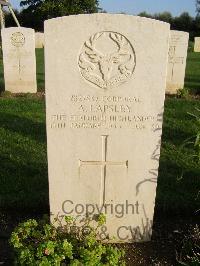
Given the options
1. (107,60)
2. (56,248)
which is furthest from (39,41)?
(56,248)

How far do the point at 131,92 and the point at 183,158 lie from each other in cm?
283

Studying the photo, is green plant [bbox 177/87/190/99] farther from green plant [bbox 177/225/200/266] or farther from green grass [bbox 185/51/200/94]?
green plant [bbox 177/225/200/266]

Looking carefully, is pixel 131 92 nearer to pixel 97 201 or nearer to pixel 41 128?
pixel 97 201

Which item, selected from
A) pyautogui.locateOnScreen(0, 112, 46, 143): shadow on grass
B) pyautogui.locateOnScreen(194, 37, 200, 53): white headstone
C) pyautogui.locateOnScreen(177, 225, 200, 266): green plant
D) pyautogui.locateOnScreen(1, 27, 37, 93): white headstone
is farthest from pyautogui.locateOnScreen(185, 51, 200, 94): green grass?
pyautogui.locateOnScreen(194, 37, 200, 53): white headstone

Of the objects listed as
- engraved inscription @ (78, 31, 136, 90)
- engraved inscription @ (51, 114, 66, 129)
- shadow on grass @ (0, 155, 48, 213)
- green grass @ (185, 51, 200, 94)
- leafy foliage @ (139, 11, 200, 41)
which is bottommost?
shadow on grass @ (0, 155, 48, 213)

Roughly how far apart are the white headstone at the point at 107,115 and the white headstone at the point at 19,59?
24.9 ft

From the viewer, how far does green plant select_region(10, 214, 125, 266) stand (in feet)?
9.68

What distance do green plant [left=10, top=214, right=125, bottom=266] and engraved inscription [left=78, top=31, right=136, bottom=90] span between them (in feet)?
3.65

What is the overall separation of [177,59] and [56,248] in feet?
28.0

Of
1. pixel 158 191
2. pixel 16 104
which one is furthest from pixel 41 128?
pixel 158 191

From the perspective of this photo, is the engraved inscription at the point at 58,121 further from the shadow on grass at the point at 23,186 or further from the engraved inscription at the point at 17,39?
the engraved inscription at the point at 17,39

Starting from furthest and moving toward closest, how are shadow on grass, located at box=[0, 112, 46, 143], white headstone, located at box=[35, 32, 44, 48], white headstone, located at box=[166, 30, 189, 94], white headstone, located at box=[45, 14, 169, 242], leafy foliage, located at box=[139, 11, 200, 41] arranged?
leafy foliage, located at box=[139, 11, 200, 41] → white headstone, located at box=[35, 32, 44, 48] → white headstone, located at box=[166, 30, 189, 94] → shadow on grass, located at box=[0, 112, 46, 143] → white headstone, located at box=[45, 14, 169, 242]

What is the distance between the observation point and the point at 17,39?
410 inches

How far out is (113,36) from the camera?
3.08 metres
